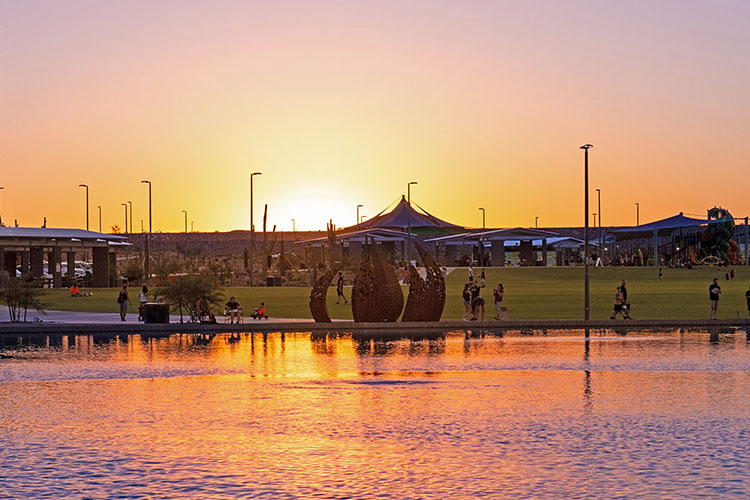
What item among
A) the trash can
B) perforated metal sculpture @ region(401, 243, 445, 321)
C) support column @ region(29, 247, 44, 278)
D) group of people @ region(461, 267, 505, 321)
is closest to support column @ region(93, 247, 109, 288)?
support column @ region(29, 247, 44, 278)

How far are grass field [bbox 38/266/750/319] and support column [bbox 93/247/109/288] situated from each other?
11608 mm

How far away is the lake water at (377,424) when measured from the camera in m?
9.52

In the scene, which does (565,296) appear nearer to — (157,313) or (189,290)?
(189,290)

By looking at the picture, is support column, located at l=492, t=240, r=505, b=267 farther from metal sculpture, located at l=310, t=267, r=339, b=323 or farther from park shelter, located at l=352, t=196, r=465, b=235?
metal sculpture, located at l=310, t=267, r=339, b=323

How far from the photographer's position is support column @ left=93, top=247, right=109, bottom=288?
2699 inches

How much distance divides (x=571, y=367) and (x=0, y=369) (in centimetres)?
1166

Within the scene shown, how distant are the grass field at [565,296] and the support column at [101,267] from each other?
1161 cm

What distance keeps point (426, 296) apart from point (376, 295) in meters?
1.62

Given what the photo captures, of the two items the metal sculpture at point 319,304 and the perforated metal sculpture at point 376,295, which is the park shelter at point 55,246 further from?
the perforated metal sculpture at point 376,295

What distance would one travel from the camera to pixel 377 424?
42.2 feet

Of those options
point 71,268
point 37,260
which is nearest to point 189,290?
point 37,260

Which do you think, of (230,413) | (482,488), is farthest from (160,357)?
(482,488)

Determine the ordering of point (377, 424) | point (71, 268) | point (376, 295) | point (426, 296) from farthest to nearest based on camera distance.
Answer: point (71, 268)
point (426, 296)
point (376, 295)
point (377, 424)

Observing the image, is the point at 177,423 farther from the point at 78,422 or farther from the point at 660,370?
the point at 660,370
